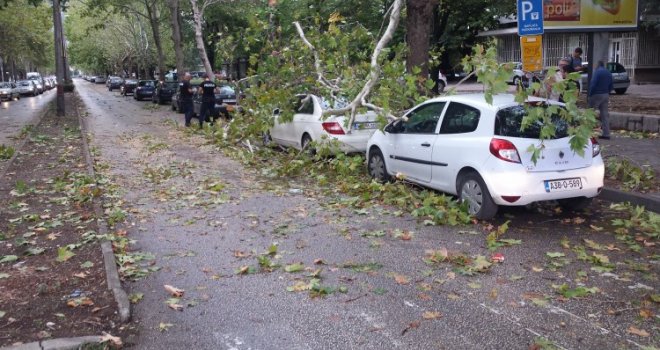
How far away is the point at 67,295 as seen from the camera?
16.6 ft

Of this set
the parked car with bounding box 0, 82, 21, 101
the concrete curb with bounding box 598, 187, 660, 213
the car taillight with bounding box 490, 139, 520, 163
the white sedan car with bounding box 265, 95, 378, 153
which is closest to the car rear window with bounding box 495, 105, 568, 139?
the car taillight with bounding box 490, 139, 520, 163

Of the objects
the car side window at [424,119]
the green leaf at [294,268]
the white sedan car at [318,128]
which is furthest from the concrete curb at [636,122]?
the green leaf at [294,268]

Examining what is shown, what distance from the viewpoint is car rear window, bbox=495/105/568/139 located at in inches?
273

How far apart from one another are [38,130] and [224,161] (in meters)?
10.6

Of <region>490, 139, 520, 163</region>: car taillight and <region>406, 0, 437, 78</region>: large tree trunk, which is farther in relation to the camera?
<region>406, 0, 437, 78</region>: large tree trunk

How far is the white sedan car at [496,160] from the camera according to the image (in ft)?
22.2

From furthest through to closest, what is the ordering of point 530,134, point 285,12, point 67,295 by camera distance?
point 285,12 < point 530,134 < point 67,295

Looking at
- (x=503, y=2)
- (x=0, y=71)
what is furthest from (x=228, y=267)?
(x=0, y=71)

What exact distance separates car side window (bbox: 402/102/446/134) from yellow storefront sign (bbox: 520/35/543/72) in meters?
2.19

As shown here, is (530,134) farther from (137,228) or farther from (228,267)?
(137,228)

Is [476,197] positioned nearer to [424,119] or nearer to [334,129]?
[424,119]

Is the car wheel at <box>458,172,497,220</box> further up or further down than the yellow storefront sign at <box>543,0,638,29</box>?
further down

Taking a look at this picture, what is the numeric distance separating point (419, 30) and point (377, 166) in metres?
4.17

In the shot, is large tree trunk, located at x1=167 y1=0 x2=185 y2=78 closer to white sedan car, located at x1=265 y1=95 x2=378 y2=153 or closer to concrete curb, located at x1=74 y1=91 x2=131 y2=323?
white sedan car, located at x1=265 y1=95 x2=378 y2=153
